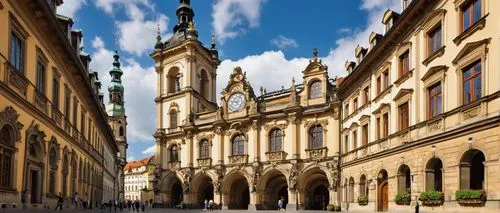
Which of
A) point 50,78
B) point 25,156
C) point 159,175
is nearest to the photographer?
point 25,156

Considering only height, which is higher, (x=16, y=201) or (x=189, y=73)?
(x=189, y=73)

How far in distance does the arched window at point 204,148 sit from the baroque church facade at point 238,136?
0.11m

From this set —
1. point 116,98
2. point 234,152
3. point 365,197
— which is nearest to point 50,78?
point 365,197

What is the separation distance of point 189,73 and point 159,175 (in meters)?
12.3

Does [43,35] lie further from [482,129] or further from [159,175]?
[159,175]

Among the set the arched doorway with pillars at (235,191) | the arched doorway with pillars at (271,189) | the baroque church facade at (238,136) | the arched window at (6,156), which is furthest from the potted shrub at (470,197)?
the arched doorway with pillars at (235,191)

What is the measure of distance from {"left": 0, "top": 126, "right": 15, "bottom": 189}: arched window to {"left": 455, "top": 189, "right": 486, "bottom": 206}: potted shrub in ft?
54.3

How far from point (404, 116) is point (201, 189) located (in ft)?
104

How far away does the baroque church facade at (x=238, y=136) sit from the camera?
143ft

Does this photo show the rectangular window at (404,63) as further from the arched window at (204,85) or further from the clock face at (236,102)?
the arched window at (204,85)

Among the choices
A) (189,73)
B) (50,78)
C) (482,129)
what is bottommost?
(482,129)

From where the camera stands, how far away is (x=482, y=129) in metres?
16.7

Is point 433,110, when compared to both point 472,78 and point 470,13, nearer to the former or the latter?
point 472,78

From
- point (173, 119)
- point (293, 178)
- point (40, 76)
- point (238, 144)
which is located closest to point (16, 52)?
point (40, 76)
